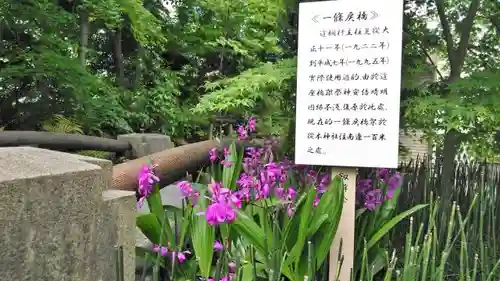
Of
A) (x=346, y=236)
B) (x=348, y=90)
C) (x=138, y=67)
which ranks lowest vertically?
(x=346, y=236)

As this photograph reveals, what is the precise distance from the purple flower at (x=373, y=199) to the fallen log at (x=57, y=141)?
2.57 meters

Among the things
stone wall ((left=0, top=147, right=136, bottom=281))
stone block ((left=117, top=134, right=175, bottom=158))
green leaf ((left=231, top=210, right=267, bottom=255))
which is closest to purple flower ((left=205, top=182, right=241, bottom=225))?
green leaf ((left=231, top=210, right=267, bottom=255))

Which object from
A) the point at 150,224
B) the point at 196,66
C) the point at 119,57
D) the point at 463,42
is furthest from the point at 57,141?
the point at 196,66

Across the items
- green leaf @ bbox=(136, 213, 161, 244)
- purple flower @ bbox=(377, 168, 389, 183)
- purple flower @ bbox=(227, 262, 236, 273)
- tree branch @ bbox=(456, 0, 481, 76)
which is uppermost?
tree branch @ bbox=(456, 0, 481, 76)

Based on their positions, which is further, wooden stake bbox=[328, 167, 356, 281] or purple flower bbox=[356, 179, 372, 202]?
purple flower bbox=[356, 179, 372, 202]

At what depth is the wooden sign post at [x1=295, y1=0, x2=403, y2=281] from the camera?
85.9 inches

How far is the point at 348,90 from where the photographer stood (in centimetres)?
225

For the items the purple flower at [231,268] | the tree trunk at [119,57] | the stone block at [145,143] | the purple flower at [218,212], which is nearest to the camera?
the purple flower at [218,212]

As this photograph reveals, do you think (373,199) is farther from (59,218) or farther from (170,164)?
(59,218)

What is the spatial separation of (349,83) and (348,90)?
31 millimetres

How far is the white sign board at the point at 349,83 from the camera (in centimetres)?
218

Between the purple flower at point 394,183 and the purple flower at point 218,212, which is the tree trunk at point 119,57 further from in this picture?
the purple flower at point 218,212

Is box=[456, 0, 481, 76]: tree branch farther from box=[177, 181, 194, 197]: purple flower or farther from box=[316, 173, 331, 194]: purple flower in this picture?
box=[177, 181, 194, 197]: purple flower

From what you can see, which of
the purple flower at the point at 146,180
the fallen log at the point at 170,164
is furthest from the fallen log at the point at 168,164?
the purple flower at the point at 146,180
